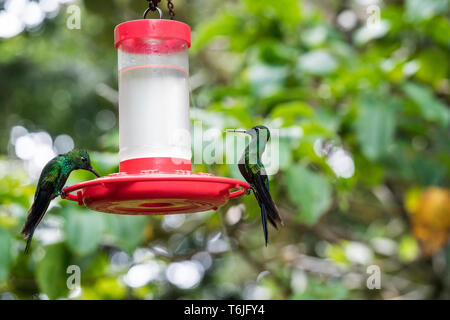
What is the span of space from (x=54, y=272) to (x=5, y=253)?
392mm

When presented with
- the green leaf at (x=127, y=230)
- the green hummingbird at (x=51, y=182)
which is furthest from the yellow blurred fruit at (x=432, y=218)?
the green hummingbird at (x=51, y=182)

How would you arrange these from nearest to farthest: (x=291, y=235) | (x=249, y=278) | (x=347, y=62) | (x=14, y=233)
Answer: (x=14, y=233) < (x=347, y=62) < (x=291, y=235) < (x=249, y=278)

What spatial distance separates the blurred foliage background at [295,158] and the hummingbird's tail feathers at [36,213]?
2.92 ft

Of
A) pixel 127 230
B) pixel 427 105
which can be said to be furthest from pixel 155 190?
pixel 427 105

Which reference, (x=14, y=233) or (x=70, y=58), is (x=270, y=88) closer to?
(x=14, y=233)

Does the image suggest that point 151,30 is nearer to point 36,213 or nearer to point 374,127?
point 36,213

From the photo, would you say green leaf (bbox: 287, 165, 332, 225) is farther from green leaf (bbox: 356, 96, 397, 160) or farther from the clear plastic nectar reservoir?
the clear plastic nectar reservoir

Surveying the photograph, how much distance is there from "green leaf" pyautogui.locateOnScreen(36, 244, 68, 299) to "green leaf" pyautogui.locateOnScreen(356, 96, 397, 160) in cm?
160

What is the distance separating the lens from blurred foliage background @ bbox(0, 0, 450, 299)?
298cm

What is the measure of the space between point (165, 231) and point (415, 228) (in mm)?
1752

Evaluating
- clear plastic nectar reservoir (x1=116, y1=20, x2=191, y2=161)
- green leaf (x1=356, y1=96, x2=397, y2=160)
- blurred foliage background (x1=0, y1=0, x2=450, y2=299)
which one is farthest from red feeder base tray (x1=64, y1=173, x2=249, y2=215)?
green leaf (x1=356, y1=96, x2=397, y2=160)

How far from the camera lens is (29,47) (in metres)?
6.16
